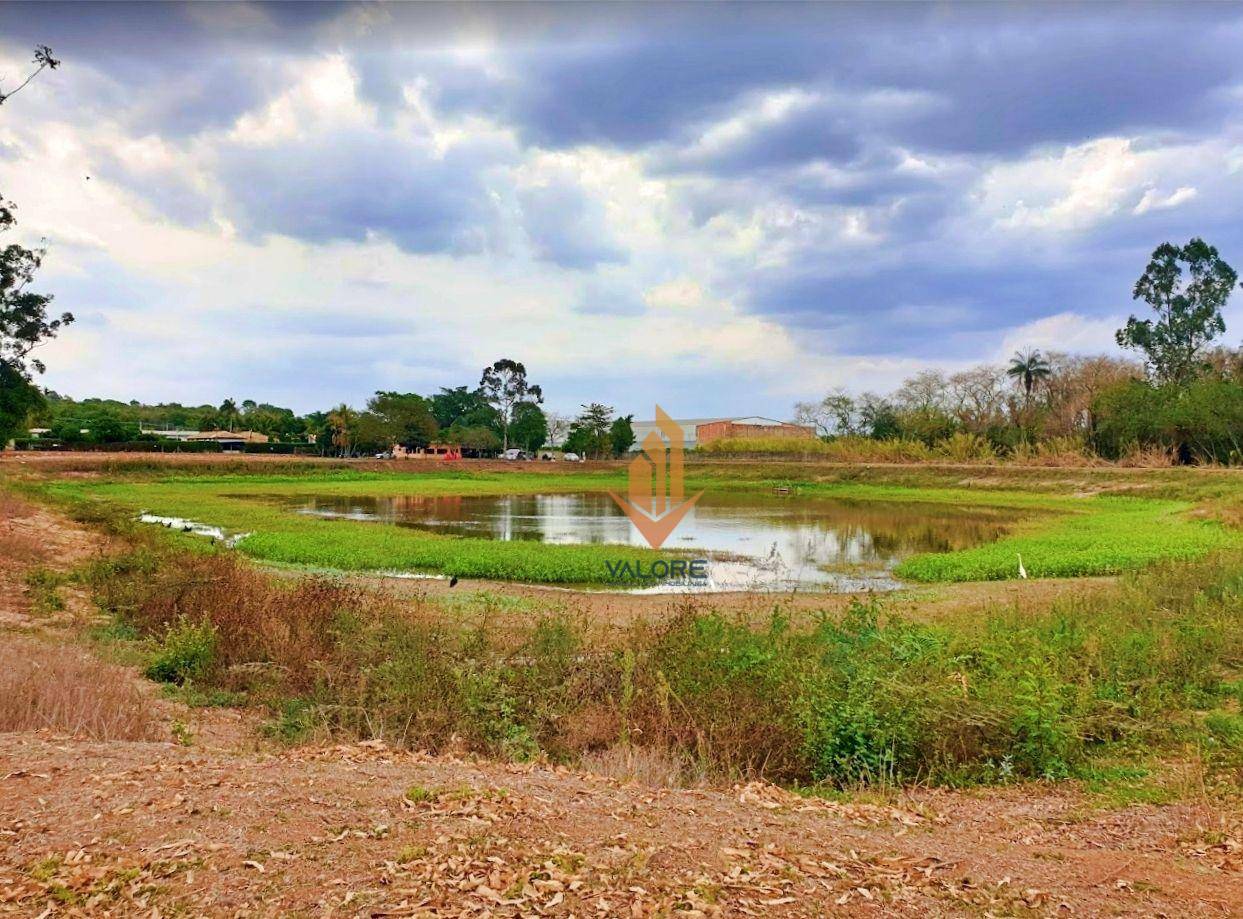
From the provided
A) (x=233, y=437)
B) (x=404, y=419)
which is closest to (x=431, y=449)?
(x=404, y=419)

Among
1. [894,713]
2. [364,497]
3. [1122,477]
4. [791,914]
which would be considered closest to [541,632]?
[894,713]

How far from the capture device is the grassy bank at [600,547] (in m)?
19.7

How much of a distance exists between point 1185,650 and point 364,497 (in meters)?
43.6

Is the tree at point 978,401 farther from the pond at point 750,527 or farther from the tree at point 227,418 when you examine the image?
the tree at point 227,418

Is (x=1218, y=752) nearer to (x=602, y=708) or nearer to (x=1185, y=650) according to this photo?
(x=1185, y=650)

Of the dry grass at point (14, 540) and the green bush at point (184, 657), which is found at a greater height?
the dry grass at point (14, 540)

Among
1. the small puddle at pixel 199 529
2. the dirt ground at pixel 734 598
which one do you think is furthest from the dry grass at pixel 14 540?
the dirt ground at pixel 734 598

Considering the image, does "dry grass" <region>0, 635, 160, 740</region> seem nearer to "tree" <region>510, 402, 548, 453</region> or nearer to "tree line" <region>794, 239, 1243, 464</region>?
"tree line" <region>794, 239, 1243, 464</region>

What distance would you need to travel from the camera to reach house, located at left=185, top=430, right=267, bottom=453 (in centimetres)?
8988

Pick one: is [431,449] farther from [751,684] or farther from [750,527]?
[751,684]

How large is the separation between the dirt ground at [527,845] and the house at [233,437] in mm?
91625

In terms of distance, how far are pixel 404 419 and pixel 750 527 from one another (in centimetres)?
6405

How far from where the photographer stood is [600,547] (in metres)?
24.4

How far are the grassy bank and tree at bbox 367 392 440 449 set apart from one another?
1072 inches
